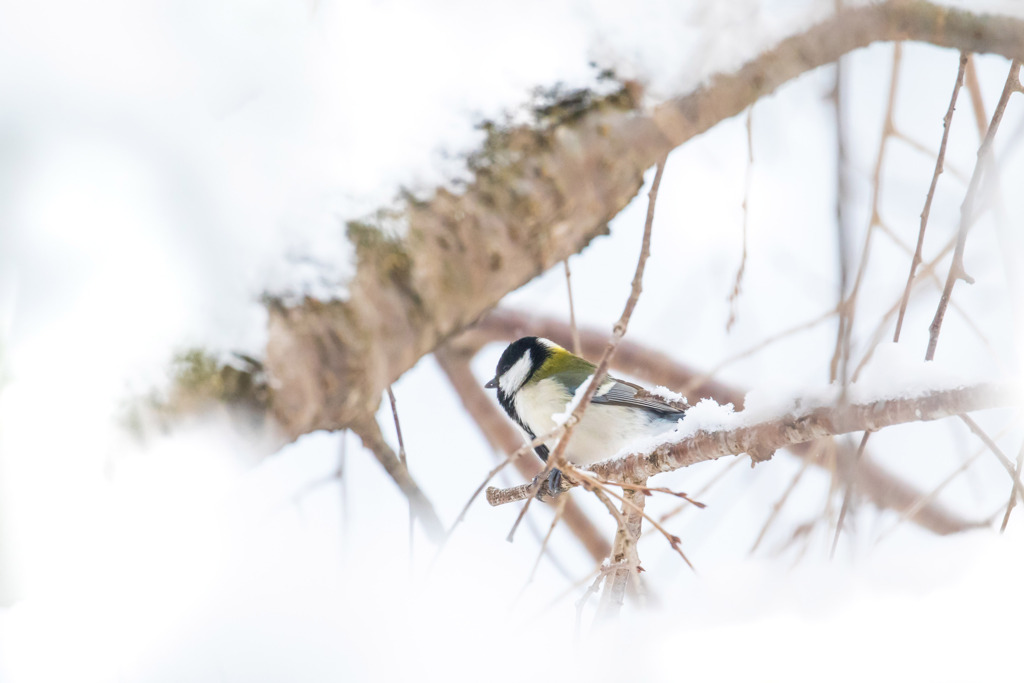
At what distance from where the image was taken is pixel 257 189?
93cm

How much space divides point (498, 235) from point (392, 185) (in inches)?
6.6

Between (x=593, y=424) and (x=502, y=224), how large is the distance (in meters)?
1.79

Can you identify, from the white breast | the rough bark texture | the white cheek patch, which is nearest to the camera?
the rough bark texture

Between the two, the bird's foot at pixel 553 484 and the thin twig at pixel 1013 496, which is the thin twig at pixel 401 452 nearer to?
the bird's foot at pixel 553 484

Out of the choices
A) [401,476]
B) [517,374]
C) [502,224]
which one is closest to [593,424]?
[517,374]

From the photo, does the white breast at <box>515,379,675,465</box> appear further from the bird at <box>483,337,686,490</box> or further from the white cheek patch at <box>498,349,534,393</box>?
the white cheek patch at <box>498,349,534,393</box>

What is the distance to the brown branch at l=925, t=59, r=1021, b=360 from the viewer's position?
1342 millimetres

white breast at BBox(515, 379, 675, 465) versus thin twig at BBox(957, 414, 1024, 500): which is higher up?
white breast at BBox(515, 379, 675, 465)

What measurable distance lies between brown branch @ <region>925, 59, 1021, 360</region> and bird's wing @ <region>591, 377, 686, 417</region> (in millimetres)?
1289

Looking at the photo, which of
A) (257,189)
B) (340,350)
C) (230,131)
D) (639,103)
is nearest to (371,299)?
(340,350)

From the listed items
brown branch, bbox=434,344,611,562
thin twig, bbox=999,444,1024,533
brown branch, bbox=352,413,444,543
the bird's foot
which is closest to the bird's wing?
brown branch, bbox=434,344,611,562

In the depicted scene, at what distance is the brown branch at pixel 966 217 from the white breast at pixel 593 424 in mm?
1481

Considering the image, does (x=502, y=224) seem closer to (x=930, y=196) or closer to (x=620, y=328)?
(x=620, y=328)

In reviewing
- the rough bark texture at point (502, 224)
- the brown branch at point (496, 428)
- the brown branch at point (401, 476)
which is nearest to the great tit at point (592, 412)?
the brown branch at point (496, 428)
